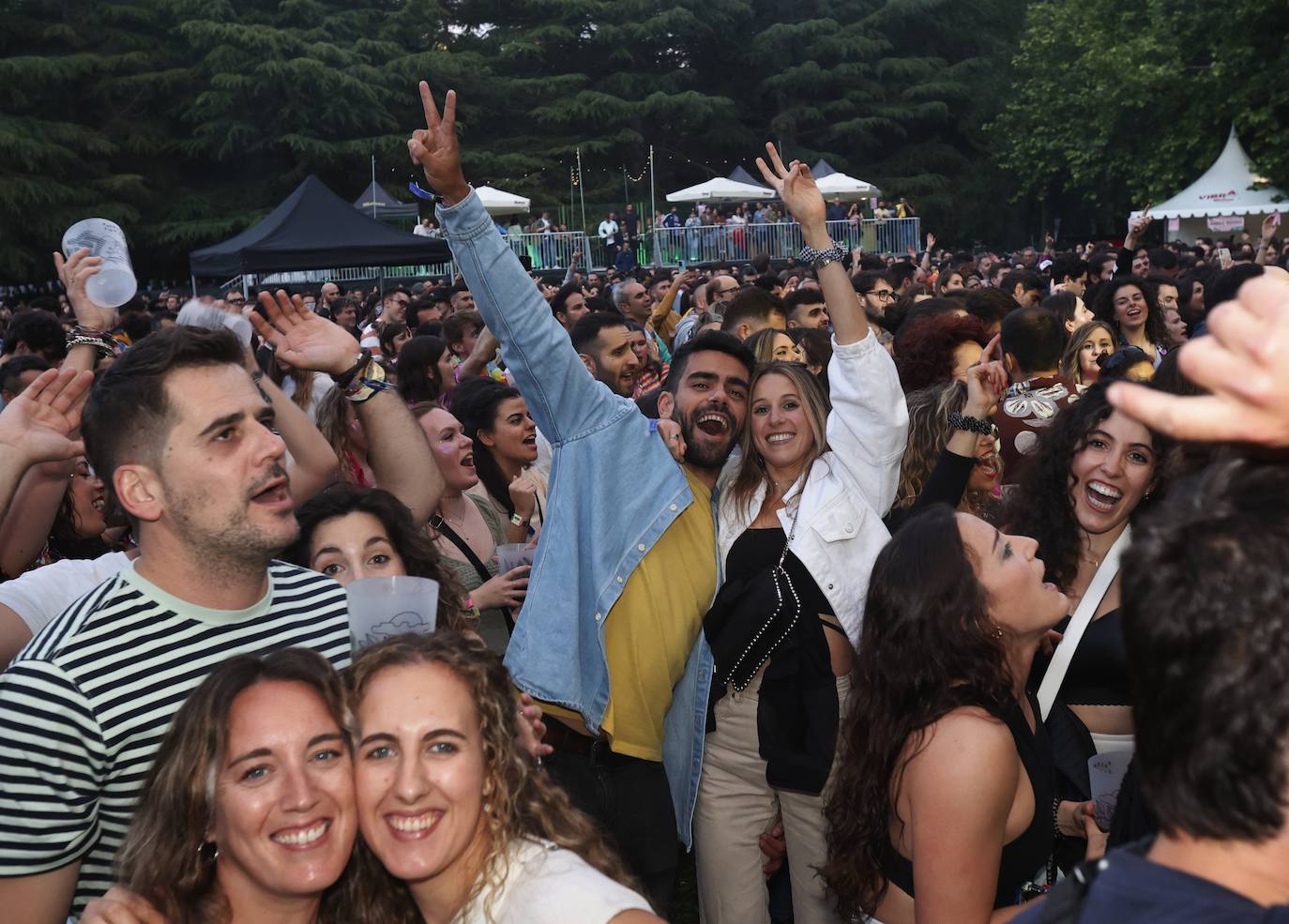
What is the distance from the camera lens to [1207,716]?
4.25 ft

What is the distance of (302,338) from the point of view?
11.8 feet

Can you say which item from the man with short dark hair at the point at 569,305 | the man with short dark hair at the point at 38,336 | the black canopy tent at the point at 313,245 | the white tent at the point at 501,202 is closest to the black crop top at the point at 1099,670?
the man with short dark hair at the point at 38,336

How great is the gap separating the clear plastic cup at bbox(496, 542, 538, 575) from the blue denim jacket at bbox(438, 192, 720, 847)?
18.0 inches

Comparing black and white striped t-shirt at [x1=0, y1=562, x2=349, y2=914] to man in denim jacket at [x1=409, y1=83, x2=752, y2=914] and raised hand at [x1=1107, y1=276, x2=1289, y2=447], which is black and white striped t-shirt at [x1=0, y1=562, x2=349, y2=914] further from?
raised hand at [x1=1107, y1=276, x2=1289, y2=447]

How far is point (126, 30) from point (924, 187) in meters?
25.2

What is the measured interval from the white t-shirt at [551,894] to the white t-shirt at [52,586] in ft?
4.26

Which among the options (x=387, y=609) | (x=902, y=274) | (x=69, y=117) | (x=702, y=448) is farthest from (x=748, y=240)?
(x=387, y=609)

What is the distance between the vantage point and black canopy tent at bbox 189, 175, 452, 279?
651 inches

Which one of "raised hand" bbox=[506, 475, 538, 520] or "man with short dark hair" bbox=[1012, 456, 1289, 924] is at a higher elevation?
"man with short dark hair" bbox=[1012, 456, 1289, 924]

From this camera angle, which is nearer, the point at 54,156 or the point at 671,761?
the point at 671,761

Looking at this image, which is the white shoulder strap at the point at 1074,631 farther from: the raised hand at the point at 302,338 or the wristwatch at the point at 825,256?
the raised hand at the point at 302,338

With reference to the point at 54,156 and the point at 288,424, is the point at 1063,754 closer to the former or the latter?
the point at 288,424

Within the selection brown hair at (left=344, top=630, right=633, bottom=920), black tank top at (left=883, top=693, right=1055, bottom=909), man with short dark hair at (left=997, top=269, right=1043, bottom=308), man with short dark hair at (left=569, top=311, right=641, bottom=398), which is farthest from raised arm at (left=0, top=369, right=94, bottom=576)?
man with short dark hair at (left=997, top=269, right=1043, bottom=308)

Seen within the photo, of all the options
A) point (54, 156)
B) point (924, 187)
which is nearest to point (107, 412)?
point (54, 156)
